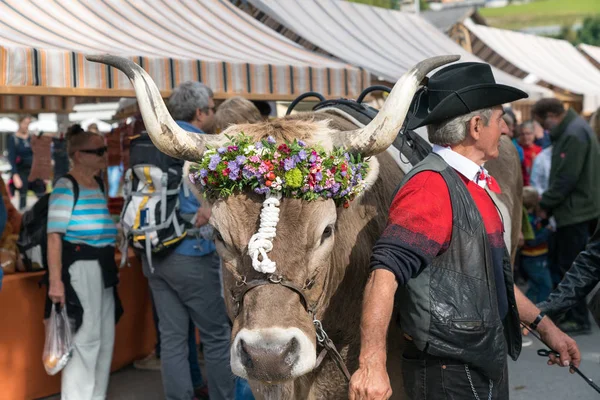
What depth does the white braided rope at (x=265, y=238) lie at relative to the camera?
2777 mm

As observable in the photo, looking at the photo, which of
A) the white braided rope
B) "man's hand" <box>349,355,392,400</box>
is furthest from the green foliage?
"man's hand" <box>349,355,392,400</box>

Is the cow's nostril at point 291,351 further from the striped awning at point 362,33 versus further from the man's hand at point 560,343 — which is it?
the striped awning at point 362,33

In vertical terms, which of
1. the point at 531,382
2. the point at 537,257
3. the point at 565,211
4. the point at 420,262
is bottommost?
the point at 531,382

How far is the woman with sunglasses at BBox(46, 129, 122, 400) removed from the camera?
16.7 feet

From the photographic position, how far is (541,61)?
17891mm

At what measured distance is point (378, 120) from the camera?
10.1ft

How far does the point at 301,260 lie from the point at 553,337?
120 cm

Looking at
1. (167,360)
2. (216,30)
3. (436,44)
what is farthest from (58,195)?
(436,44)

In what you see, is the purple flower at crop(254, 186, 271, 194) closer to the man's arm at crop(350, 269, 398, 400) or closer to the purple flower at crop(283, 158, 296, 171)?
the purple flower at crop(283, 158, 296, 171)

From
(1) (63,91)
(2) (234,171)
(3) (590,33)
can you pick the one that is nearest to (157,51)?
(1) (63,91)

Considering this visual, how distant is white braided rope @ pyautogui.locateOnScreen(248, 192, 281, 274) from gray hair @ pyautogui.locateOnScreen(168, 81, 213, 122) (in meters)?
2.27

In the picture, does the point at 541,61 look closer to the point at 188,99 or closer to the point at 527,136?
the point at 527,136

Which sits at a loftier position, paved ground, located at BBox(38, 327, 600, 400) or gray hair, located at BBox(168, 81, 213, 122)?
gray hair, located at BBox(168, 81, 213, 122)

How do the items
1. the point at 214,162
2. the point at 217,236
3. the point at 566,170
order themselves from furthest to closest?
the point at 566,170 < the point at 217,236 < the point at 214,162
